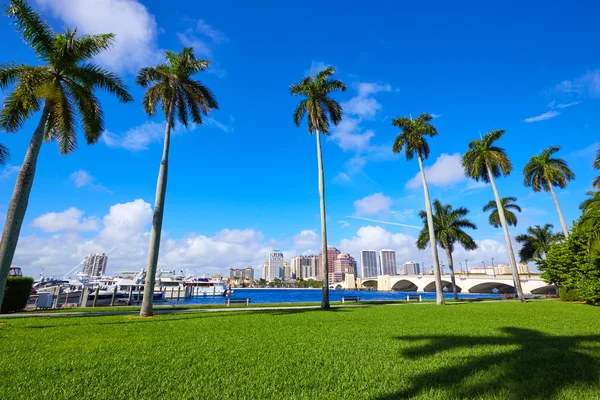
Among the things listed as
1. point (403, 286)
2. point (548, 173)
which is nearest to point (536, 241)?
point (548, 173)

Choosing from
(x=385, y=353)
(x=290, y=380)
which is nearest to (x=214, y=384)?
(x=290, y=380)

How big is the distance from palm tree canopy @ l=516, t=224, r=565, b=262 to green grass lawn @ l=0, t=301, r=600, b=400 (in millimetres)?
51591

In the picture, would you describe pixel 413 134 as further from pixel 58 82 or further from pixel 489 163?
pixel 58 82

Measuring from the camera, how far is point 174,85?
59.9 feet

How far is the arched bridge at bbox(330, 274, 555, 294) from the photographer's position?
70.5 meters

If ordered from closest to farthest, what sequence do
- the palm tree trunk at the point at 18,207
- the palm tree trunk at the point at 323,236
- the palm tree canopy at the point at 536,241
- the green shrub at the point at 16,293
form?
the palm tree trunk at the point at 18,207 → the green shrub at the point at 16,293 → the palm tree trunk at the point at 323,236 → the palm tree canopy at the point at 536,241

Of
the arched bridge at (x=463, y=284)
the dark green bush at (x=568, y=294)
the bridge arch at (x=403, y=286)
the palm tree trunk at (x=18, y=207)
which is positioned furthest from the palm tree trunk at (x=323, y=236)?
the bridge arch at (x=403, y=286)

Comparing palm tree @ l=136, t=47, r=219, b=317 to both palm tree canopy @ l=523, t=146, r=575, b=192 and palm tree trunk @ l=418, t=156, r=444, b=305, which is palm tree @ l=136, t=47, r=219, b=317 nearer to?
palm tree trunk @ l=418, t=156, r=444, b=305

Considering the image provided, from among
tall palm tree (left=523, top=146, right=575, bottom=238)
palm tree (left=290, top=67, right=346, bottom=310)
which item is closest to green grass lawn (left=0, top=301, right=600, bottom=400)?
palm tree (left=290, top=67, right=346, bottom=310)

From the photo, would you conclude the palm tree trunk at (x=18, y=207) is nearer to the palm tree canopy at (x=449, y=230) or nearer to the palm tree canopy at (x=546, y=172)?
the palm tree canopy at (x=449, y=230)

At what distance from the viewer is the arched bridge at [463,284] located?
7050cm

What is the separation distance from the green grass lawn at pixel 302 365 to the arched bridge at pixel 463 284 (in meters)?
49.4

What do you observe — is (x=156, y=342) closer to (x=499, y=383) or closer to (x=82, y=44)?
(x=499, y=383)

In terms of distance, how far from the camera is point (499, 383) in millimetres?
4371
